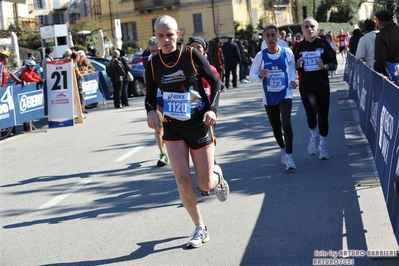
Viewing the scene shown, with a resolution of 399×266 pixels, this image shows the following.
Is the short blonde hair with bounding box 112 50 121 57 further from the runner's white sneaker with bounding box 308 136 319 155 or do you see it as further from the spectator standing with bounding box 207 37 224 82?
the runner's white sneaker with bounding box 308 136 319 155

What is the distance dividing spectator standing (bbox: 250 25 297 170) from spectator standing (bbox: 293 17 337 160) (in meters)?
0.46

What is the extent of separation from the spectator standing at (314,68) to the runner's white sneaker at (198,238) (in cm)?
410

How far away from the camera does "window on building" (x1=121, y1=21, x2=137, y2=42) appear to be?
247ft

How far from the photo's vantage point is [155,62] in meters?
6.39

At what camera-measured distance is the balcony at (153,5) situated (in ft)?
237

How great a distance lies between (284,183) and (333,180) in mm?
601

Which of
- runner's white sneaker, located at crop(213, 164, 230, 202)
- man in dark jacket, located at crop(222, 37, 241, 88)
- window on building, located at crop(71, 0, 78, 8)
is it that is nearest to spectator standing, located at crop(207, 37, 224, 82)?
man in dark jacket, located at crop(222, 37, 241, 88)

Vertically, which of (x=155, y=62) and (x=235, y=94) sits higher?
(x=155, y=62)

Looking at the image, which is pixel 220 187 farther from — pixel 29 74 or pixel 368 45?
pixel 29 74

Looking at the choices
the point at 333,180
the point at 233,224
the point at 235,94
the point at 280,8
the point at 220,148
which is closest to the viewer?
the point at 233,224

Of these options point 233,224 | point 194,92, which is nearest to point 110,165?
point 233,224

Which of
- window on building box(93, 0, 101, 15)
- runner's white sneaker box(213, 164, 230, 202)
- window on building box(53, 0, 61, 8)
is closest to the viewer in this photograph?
runner's white sneaker box(213, 164, 230, 202)

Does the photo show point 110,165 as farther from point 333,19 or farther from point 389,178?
point 333,19

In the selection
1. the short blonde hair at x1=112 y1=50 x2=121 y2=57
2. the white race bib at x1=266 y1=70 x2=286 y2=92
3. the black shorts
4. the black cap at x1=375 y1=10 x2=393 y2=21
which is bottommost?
the black shorts
